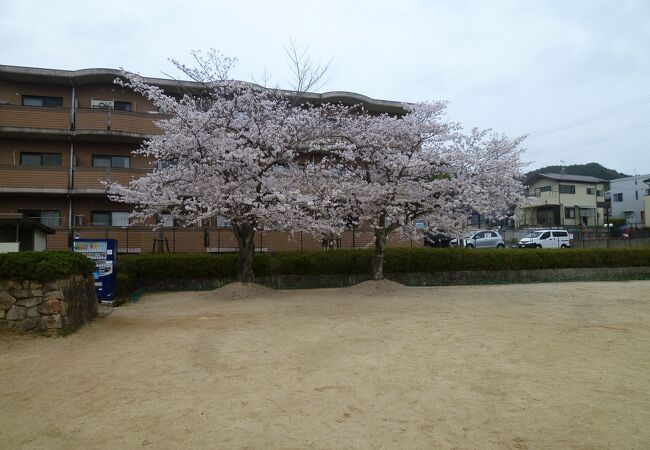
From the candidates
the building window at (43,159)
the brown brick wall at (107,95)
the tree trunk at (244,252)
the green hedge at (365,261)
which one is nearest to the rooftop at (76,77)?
the brown brick wall at (107,95)

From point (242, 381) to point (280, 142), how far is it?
8376 millimetres

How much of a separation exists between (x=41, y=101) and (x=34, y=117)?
1.70 m

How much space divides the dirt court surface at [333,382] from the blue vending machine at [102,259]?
Answer: 7.60 feet

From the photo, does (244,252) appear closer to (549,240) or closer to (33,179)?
(33,179)

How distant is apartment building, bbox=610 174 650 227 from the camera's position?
52.0 meters

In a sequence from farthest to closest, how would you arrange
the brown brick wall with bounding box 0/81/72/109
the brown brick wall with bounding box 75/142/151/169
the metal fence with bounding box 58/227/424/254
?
the brown brick wall with bounding box 75/142/151/169 < the brown brick wall with bounding box 0/81/72/109 < the metal fence with bounding box 58/227/424/254

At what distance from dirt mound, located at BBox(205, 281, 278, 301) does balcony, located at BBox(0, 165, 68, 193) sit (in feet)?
34.3

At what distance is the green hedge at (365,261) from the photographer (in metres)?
14.8

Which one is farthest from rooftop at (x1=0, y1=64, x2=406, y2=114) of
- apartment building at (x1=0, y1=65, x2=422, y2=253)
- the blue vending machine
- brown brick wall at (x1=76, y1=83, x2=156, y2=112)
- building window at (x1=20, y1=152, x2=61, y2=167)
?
the blue vending machine

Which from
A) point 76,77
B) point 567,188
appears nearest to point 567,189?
point 567,188

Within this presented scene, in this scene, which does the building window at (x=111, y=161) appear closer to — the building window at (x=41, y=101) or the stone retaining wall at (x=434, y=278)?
the building window at (x=41, y=101)

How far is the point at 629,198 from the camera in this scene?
53156 mm

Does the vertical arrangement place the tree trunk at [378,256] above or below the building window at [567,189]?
Answer: below

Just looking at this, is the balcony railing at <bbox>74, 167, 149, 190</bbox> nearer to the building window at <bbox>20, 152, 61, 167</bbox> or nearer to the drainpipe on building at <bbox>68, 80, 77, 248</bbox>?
the drainpipe on building at <bbox>68, 80, 77, 248</bbox>
